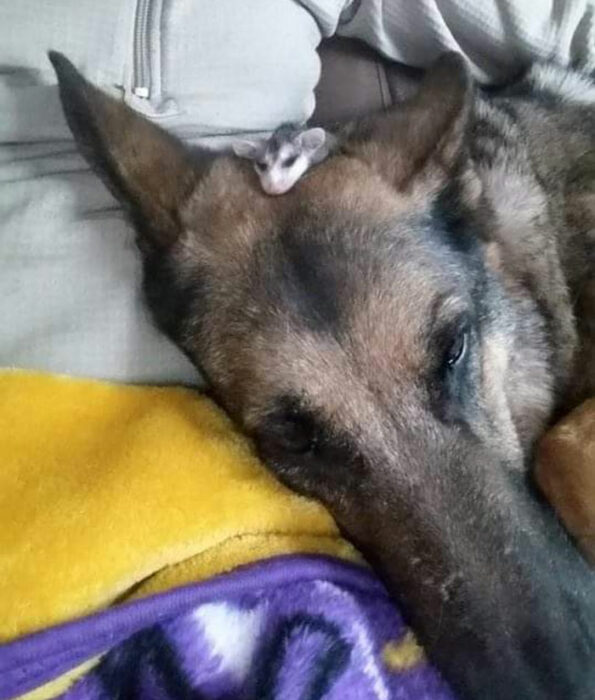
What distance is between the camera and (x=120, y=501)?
54.8 inches

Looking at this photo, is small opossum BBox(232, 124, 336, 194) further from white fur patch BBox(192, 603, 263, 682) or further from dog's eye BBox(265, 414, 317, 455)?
white fur patch BBox(192, 603, 263, 682)

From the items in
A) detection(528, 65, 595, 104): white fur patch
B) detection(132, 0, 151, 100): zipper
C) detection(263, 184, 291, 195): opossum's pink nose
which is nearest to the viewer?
detection(263, 184, 291, 195): opossum's pink nose

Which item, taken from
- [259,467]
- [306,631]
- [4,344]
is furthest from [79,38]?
[306,631]

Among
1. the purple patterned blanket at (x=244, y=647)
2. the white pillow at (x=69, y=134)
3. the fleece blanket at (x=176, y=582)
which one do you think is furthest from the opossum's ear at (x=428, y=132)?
the purple patterned blanket at (x=244, y=647)

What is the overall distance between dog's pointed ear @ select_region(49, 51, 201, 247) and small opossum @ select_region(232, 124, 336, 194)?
0.34 ft

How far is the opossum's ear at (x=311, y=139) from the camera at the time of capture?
155cm

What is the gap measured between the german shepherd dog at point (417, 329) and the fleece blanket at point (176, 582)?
0.06 m

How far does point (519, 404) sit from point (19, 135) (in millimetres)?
890

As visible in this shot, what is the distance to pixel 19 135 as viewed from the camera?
1.66m

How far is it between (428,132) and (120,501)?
2.28ft

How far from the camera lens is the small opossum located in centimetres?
150

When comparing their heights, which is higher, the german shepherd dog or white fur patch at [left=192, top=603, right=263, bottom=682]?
the german shepherd dog

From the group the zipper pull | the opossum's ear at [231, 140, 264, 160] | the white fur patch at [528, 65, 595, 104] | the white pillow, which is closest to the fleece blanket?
the white pillow

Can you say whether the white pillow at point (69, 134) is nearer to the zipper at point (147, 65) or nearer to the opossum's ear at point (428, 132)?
the zipper at point (147, 65)
